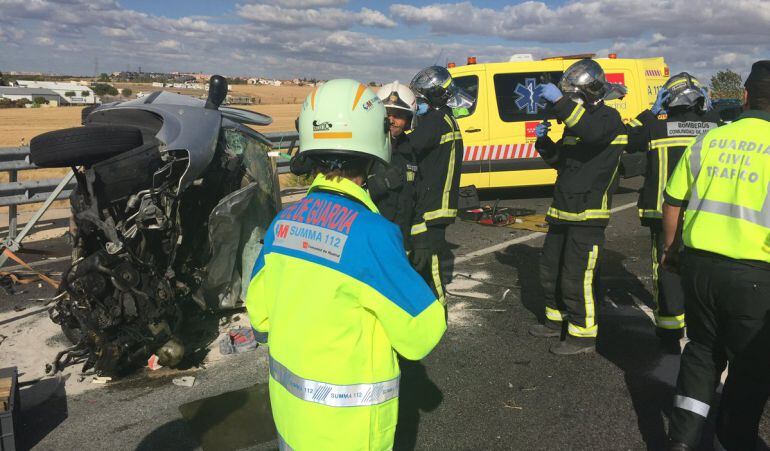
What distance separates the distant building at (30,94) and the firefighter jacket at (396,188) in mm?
56022


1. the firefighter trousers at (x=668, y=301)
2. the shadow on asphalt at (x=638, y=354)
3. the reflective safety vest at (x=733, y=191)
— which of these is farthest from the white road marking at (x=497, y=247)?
the reflective safety vest at (x=733, y=191)

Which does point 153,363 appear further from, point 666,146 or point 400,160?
point 666,146

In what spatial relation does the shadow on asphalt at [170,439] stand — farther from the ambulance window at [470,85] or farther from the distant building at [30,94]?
the distant building at [30,94]

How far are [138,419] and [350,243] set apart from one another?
2561 millimetres

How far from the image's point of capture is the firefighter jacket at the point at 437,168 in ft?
15.4

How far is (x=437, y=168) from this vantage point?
4.82m

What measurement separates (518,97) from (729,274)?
7309mm

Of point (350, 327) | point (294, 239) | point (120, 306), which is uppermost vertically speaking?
point (294, 239)

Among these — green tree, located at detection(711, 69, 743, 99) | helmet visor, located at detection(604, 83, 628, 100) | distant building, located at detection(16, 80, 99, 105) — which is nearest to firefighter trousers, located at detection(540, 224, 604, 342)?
helmet visor, located at detection(604, 83, 628, 100)

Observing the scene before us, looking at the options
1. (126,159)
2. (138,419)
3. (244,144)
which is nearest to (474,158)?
(244,144)

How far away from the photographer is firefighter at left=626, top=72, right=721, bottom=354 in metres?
4.46

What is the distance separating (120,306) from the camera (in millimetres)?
4008

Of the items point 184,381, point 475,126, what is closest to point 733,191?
point 184,381

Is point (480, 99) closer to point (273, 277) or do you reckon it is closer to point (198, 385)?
point (198, 385)
